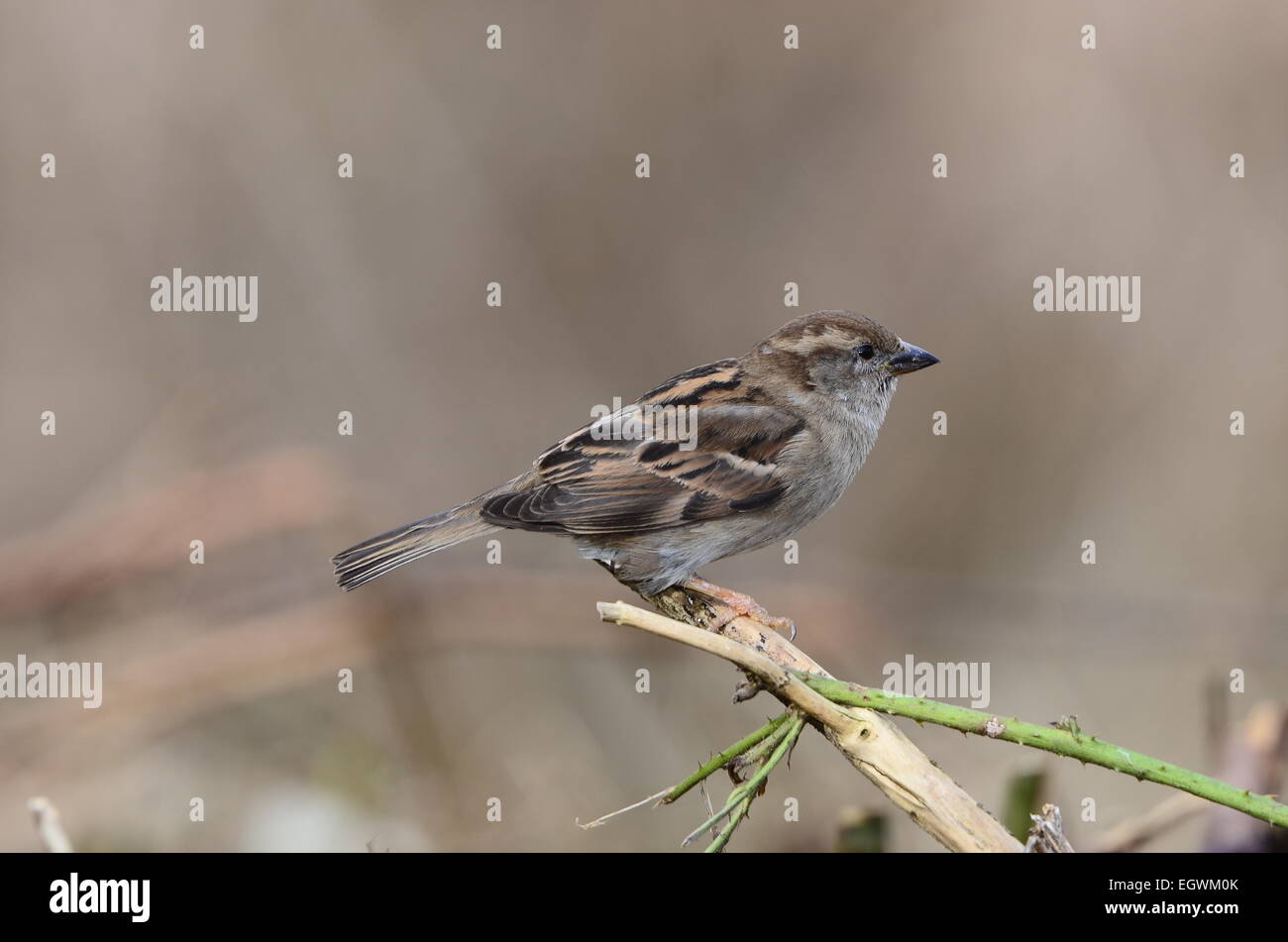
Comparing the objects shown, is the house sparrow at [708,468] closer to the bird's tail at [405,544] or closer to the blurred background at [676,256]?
the bird's tail at [405,544]

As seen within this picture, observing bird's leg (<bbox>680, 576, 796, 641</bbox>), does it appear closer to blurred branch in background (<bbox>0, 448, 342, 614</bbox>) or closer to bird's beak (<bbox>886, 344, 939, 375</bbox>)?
bird's beak (<bbox>886, 344, 939, 375</bbox>)

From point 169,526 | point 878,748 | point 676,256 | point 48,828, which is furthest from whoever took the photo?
point 676,256

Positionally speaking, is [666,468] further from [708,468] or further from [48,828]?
[48,828]

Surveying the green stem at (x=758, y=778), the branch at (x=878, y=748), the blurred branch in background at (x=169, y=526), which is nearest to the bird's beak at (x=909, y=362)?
the blurred branch in background at (x=169, y=526)

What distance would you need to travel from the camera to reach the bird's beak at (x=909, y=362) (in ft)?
18.1

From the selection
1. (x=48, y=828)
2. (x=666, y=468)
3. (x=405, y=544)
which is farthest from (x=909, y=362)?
(x=48, y=828)

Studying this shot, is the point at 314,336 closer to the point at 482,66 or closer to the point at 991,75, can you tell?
the point at 482,66

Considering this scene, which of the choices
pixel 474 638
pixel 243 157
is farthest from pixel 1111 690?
pixel 243 157

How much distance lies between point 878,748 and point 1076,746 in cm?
48

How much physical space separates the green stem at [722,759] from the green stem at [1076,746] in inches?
7.7

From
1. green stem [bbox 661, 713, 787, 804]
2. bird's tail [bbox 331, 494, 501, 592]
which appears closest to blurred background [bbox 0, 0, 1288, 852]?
bird's tail [bbox 331, 494, 501, 592]

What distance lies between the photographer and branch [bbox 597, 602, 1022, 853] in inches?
102

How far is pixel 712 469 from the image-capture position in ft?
17.2

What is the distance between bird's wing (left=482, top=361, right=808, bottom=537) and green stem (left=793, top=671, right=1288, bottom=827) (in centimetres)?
250
